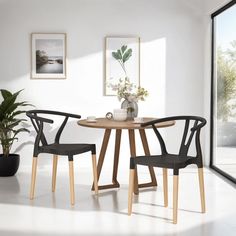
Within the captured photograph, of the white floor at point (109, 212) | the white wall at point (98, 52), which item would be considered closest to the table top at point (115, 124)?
the white floor at point (109, 212)

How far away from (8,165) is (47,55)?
4.71 ft

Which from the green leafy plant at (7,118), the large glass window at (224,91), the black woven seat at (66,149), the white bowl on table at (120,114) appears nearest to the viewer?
the black woven seat at (66,149)

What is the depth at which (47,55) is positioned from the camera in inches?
239

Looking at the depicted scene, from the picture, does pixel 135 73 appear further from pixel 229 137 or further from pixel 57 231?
pixel 57 231

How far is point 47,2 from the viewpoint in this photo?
6.05 m

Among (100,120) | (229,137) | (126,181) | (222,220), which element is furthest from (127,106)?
A: (222,220)

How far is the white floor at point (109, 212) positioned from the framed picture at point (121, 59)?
4.68 feet

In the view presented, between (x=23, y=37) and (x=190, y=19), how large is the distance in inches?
82.3

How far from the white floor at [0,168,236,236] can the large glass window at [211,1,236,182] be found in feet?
1.44

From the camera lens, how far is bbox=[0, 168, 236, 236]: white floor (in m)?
3.66

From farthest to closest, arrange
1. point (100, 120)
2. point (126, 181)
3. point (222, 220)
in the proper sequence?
point (126, 181), point (100, 120), point (222, 220)


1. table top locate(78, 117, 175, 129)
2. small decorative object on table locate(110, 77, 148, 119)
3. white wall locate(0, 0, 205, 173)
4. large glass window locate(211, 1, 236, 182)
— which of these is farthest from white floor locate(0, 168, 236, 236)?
white wall locate(0, 0, 205, 173)

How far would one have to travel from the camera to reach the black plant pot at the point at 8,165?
5.62 m

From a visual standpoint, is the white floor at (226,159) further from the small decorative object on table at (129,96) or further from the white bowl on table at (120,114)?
the white bowl on table at (120,114)
